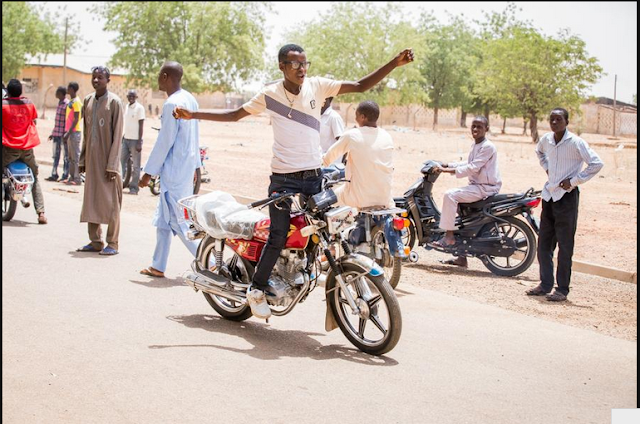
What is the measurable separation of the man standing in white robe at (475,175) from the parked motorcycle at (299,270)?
352 centimetres

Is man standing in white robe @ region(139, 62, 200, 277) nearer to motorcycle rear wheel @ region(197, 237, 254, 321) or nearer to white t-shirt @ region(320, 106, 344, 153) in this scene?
motorcycle rear wheel @ region(197, 237, 254, 321)

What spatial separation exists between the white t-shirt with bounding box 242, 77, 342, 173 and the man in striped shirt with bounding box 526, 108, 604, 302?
10.3 feet

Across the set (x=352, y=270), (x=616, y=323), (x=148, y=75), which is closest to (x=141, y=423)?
(x=352, y=270)

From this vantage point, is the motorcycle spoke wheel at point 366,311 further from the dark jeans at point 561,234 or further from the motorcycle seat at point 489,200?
the motorcycle seat at point 489,200

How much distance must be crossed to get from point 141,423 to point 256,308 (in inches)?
73.3

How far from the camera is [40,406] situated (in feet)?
16.5

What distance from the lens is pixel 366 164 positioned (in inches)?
321

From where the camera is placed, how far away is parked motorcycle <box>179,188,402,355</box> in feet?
20.3

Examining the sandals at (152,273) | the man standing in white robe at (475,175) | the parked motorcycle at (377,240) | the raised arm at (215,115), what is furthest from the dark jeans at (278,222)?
the man standing in white robe at (475,175)

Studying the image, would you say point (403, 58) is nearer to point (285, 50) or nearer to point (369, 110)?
point (285, 50)

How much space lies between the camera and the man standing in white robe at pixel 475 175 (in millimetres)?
9797

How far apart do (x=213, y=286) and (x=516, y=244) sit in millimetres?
4237


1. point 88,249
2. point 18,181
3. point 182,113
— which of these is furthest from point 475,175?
point 18,181

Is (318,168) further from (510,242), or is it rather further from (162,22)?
(162,22)
